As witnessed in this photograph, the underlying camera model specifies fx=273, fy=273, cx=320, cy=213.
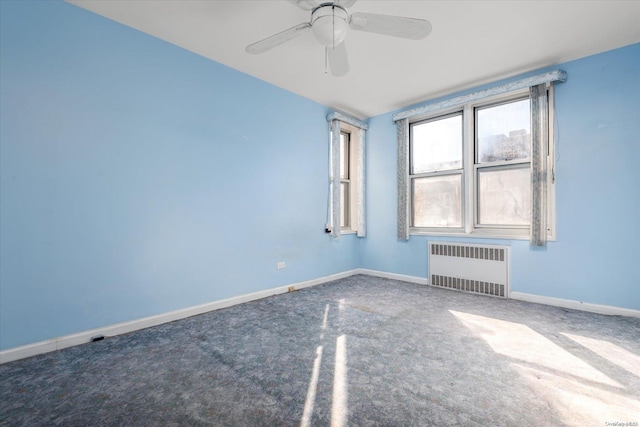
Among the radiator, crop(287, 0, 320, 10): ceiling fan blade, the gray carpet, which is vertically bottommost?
the gray carpet

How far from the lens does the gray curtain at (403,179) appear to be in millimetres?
4266

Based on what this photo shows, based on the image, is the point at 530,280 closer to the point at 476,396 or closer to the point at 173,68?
the point at 476,396

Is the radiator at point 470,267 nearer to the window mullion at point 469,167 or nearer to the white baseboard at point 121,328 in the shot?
the window mullion at point 469,167

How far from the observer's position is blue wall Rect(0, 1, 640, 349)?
203 centimetres

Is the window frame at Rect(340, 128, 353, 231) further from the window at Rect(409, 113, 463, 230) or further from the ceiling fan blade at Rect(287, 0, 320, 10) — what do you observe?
the ceiling fan blade at Rect(287, 0, 320, 10)

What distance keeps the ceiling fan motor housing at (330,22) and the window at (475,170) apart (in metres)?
2.65

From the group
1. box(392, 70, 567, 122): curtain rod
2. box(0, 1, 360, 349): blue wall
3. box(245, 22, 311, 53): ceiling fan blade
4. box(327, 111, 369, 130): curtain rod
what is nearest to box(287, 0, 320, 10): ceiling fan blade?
box(245, 22, 311, 53): ceiling fan blade

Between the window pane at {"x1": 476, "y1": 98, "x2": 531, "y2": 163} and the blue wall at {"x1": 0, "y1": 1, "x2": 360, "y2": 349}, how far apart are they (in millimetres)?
2793

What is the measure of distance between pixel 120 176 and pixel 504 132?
4376 mm

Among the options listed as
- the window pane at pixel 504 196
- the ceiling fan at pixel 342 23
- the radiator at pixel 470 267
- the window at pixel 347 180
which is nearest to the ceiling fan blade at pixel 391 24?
the ceiling fan at pixel 342 23

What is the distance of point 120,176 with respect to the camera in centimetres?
241

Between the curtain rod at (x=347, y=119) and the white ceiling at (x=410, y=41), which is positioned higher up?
the white ceiling at (x=410, y=41)

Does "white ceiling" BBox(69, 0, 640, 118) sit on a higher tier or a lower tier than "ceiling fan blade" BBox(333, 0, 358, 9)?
higher

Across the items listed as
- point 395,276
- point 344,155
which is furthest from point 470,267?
point 344,155
